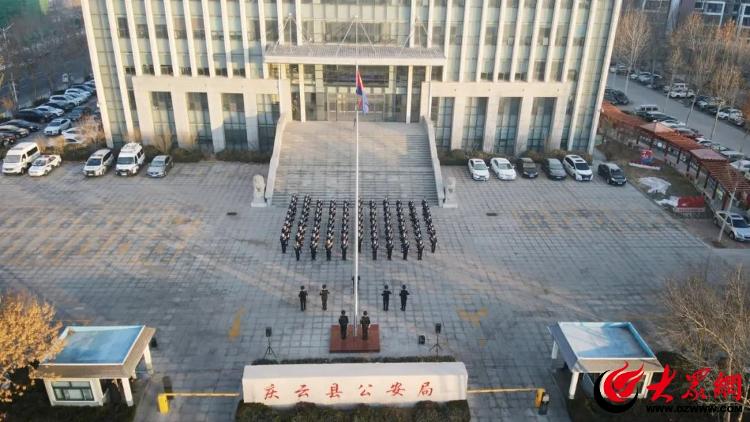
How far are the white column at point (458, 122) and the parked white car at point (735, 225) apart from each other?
54.5 feet

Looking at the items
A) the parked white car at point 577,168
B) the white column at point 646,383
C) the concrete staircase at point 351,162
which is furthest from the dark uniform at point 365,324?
the parked white car at point 577,168

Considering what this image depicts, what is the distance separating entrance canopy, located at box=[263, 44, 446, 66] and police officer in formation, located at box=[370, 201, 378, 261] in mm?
10104

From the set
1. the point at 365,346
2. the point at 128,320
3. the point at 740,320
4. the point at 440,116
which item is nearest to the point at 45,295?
the point at 128,320

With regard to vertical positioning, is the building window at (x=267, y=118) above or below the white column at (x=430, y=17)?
below

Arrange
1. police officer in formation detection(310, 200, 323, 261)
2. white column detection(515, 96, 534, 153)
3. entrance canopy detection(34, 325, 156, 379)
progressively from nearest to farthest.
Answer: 1. entrance canopy detection(34, 325, 156, 379)
2. police officer in formation detection(310, 200, 323, 261)
3. white column detection(515, 96, 534, 153)

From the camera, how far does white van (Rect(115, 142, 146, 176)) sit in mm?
32344

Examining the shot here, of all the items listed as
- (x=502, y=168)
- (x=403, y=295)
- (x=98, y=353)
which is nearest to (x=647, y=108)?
(x=502, y=168)

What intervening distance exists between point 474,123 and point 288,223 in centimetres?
1844

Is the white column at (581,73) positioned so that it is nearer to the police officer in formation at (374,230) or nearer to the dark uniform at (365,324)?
the police officer in formation at (374,230)

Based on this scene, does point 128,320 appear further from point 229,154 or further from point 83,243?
point 229,154

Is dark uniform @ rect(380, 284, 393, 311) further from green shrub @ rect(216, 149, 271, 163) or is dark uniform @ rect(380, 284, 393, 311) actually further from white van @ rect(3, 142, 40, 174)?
white van @ rect(3, 142, 40, 174)

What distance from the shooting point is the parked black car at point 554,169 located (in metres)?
33.8

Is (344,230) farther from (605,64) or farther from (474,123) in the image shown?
(605,64)

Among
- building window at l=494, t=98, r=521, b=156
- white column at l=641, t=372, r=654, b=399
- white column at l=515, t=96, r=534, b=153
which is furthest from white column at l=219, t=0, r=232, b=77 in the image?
white column at l=641, t=372, r=654, b=399
